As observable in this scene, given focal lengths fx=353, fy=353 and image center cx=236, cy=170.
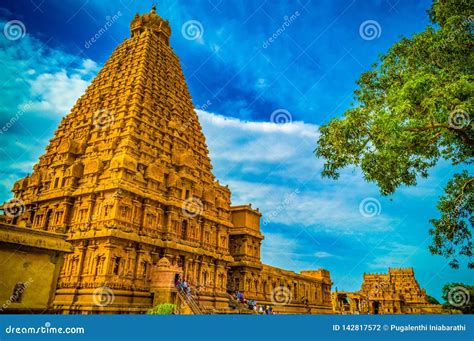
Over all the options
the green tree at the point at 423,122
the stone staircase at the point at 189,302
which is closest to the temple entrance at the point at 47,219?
the stone staircase at the point at 189,302

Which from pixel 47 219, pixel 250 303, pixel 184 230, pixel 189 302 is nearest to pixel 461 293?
pixel 250 303

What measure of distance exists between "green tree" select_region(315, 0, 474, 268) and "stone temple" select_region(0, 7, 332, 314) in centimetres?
1434

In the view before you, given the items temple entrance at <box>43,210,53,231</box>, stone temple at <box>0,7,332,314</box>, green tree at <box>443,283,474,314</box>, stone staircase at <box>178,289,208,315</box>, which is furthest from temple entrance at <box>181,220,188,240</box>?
green tree at <box>443,283,474,314</box>

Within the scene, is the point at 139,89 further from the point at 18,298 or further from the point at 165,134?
the point at 18,298

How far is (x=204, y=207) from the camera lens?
107ft

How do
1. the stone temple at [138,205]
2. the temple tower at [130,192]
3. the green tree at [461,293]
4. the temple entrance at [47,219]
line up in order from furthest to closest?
the green tree at [461,293] < the temple entrance at [47,219] < the temple tower at [130,192] < the stone temple at [138,205]

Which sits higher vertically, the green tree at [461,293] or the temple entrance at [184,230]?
the temple entrance at [184,230]

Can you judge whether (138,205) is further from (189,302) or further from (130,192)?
(189,302)

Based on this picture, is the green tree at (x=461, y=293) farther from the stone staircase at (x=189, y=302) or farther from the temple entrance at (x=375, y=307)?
the temple entrance at (x=375, y=307)

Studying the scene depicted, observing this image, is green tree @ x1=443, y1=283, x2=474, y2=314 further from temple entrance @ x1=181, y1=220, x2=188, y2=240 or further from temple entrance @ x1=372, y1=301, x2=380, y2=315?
temple entrance @ x1=372, y1=301, x2=380, y2=315

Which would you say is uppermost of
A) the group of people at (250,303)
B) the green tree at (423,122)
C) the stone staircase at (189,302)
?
the green tree at (423,122)

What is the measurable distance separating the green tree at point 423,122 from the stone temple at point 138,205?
14.3m

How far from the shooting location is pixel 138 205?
1041 inches

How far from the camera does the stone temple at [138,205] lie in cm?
2367
